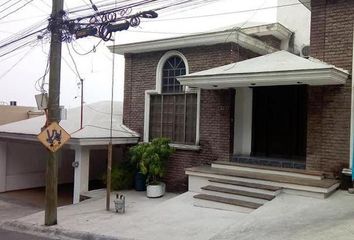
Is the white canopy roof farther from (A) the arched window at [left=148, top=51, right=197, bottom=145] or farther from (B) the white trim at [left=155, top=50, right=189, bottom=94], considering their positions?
(B) the white trim at [left=155, top=50, right=189, bottom=94]

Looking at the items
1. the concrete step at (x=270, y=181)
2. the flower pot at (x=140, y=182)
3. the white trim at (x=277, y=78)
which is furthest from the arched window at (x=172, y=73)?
the concrete step at (x=270, y=181)

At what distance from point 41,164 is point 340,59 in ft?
42.8

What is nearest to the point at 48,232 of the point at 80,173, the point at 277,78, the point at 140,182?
the point at 80,173

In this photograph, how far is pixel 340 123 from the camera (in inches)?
Result: 416

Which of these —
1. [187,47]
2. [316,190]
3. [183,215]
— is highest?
[187,47]

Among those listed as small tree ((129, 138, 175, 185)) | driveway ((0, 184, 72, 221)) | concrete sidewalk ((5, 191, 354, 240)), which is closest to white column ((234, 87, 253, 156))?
small tree ((129, 138, 175, 185))

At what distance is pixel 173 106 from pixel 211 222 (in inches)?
231

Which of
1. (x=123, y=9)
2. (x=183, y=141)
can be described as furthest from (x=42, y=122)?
(x=123, y=9)

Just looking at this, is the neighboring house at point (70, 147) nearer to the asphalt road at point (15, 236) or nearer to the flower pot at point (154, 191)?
the flower pot at point (154, 191)

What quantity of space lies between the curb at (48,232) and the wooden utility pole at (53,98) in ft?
0.97

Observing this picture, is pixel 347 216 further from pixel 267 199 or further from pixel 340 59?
pixel 340 59

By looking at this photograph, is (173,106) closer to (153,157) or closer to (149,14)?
(153,157)

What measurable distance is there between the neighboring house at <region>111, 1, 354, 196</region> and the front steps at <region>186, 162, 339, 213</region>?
6.8 inches

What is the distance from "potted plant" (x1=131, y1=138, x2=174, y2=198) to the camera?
41.8 ft
